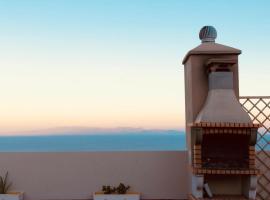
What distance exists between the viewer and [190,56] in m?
8.04

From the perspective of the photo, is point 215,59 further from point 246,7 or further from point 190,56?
point 246,7

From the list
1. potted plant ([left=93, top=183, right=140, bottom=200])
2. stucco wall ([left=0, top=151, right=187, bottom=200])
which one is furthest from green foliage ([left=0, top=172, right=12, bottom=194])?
potted plant ([left=93, top=183, right=140, bottom=200])

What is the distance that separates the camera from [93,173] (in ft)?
29.0

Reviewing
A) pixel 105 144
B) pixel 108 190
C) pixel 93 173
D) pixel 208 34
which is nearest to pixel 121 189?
pixel 108 190

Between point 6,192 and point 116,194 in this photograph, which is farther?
point 6,192

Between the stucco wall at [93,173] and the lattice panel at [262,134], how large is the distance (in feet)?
4.86

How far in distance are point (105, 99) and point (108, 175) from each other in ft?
16.6

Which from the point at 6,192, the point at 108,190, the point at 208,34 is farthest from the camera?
the point at 6,192

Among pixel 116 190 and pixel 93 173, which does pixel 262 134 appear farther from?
pixel 93 173

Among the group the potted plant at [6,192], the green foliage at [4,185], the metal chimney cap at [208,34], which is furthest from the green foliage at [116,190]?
the metal chimney cap at [208,34]

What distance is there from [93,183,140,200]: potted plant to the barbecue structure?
49.2 inches

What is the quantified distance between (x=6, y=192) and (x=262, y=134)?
523 cm

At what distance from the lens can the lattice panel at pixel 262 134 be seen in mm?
8359

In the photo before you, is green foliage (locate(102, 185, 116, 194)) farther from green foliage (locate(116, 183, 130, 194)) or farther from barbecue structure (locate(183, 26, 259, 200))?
A: barbecue structure (locate(183, 26, 259, 200))
